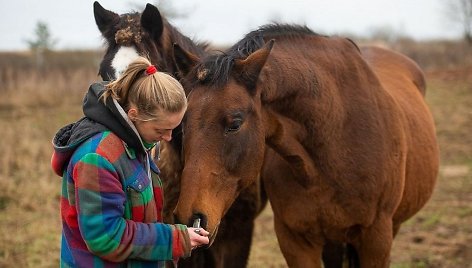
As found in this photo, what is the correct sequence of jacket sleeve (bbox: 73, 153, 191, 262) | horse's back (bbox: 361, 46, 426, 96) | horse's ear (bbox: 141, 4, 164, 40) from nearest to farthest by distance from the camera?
jacket sleeve (bbox: 73, 153, 191, 262), horse's ear (bbox: 141, 4, 164, 40), horse's back (bbox: 361, 46, 426, 96)

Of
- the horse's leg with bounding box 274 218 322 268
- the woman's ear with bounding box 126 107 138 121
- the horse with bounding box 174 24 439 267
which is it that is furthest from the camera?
the horse's leg with bounding box 274 218 322 268

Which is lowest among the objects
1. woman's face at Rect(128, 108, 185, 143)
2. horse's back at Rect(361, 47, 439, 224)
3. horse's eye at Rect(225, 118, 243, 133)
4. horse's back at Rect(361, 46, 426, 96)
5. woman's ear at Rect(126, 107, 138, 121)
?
horse's back at Rect(361, 47, 439, 224)

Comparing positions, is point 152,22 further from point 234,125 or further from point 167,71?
point 234,125

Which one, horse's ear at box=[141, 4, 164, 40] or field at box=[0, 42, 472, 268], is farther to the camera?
field at box=[0, 42, 472, 268]

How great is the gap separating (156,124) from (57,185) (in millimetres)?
6543

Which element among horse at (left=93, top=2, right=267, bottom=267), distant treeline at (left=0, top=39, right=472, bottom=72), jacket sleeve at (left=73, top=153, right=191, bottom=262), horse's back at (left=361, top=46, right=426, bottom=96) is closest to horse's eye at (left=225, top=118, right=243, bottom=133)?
jacket sleeve at (left=73, top=153, right=191, bottom=262)

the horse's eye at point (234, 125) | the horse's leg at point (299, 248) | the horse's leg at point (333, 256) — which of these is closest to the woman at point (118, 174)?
the horse's eye at point (234, 125)

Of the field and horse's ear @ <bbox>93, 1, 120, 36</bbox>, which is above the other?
horse's ear @ <bbox>93, 1, 120, 36</bbox>

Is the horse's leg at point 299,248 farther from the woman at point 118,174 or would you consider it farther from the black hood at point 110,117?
the black hood at point 110,117

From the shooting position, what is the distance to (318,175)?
124 inches

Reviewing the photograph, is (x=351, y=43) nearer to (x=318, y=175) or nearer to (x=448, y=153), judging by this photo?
(x=318, y=175)

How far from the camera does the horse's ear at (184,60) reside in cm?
283

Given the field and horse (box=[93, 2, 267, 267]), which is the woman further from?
the field

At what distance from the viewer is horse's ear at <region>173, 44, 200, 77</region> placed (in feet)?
9.30
